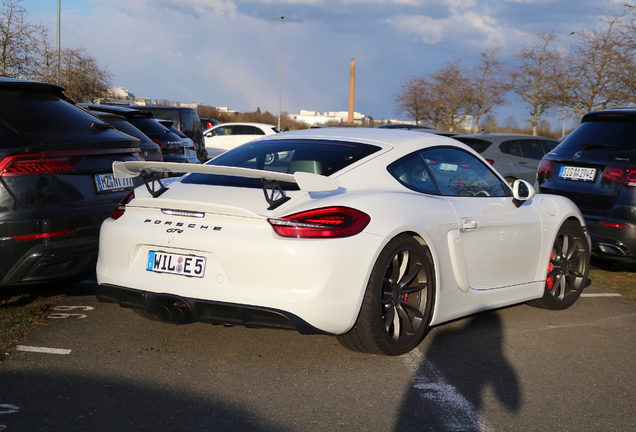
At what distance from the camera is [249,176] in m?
3.98

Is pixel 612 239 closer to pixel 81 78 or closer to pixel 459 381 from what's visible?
pixel 459 381

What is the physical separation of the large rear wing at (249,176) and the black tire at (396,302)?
2.01 feet

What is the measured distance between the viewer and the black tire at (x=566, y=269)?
5926 millimetres

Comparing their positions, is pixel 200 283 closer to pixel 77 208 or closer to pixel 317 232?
pixel 317 232

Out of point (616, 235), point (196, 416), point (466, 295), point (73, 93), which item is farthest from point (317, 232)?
point (73, 93)

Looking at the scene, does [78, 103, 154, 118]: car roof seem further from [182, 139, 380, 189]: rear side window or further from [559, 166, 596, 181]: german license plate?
[559, 166, 596, 181]: german license plate

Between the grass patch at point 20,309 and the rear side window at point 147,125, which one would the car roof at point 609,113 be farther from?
the rear side window at point 147,125

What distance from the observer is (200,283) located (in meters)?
4.04

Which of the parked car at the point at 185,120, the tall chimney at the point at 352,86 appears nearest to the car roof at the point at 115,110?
the parked car at the point at 185,120

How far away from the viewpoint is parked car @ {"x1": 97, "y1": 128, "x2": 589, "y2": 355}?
12.9 feet

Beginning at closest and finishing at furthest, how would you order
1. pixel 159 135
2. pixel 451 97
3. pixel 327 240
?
1. pixel 327 240
2. pixel 159 135
3. pixel 451 97

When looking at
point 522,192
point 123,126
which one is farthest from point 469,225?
point 123,126

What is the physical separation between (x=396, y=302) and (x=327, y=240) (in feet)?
2.59

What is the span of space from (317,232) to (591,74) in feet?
85.8
